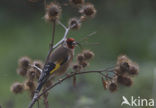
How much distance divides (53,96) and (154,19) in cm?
234

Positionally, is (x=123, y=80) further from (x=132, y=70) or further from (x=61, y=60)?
(x=61, y=60)

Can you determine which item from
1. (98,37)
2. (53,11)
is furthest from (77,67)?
(98,37)

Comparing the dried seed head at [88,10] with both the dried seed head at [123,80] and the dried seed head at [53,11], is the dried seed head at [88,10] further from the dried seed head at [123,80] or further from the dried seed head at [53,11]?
the dried seed head at [123,80]

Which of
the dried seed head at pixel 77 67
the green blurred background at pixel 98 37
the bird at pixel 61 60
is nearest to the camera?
the dried seed head at pixel 77 67

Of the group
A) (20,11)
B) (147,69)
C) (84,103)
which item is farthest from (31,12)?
(84,103)

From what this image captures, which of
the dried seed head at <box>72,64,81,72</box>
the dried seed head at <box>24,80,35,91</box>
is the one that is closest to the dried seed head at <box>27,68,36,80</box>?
the dried seed head at <box>24,80,35,91</box>

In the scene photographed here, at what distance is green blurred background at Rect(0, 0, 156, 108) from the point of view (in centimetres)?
428

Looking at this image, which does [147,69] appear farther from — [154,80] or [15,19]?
[15,19]

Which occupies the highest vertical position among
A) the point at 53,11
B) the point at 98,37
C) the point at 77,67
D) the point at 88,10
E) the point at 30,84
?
the point at 98,37

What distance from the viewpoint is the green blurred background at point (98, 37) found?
4.28 meters

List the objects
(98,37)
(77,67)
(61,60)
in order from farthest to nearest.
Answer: (98,37)
(61,60)
(77,67)

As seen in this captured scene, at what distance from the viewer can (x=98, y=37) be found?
5625 mm

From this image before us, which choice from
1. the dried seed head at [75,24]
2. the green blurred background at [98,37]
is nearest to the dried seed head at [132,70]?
the dried seed head at [75,24]

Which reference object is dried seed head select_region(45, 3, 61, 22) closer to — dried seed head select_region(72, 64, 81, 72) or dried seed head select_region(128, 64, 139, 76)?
dried seed head select_region(72, 64, 81, 72)
